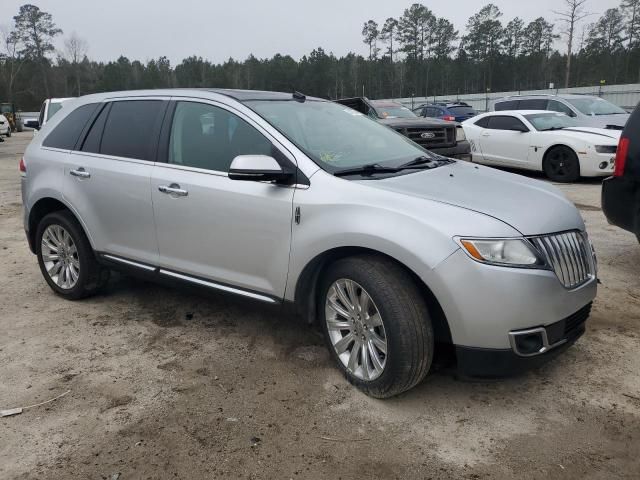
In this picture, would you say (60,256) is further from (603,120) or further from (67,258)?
(603,120)

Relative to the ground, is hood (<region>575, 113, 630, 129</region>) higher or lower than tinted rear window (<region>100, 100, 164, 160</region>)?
lower

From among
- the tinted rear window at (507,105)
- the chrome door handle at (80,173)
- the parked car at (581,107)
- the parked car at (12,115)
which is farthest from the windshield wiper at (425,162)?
the parked car at (12,115)

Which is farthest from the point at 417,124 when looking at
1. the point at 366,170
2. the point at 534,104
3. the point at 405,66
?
the point at 405,66

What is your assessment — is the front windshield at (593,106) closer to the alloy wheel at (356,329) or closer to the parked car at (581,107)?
the parked car at (581,107)

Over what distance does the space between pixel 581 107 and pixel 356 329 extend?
1304 centimetres

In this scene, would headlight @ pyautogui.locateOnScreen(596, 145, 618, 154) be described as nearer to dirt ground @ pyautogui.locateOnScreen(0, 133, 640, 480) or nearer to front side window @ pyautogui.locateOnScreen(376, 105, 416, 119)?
front side window @ pyautogui.locateOnScreen(376, 105, 416, 119)

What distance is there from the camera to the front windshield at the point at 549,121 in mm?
11180

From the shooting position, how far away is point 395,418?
9.74 ft

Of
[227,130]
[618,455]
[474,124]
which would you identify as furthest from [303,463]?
[474,124]

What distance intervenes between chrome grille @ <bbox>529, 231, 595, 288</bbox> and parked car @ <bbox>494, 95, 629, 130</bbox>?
426 inches

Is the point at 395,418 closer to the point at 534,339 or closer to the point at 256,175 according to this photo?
the point at 534,339

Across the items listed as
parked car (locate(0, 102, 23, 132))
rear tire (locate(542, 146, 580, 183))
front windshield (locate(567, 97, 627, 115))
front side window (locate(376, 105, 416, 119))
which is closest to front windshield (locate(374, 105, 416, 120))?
front side window (locate(376, 105, 416, 119))

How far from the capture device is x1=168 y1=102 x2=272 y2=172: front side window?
358 centimetres

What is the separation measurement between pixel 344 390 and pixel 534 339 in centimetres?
111
